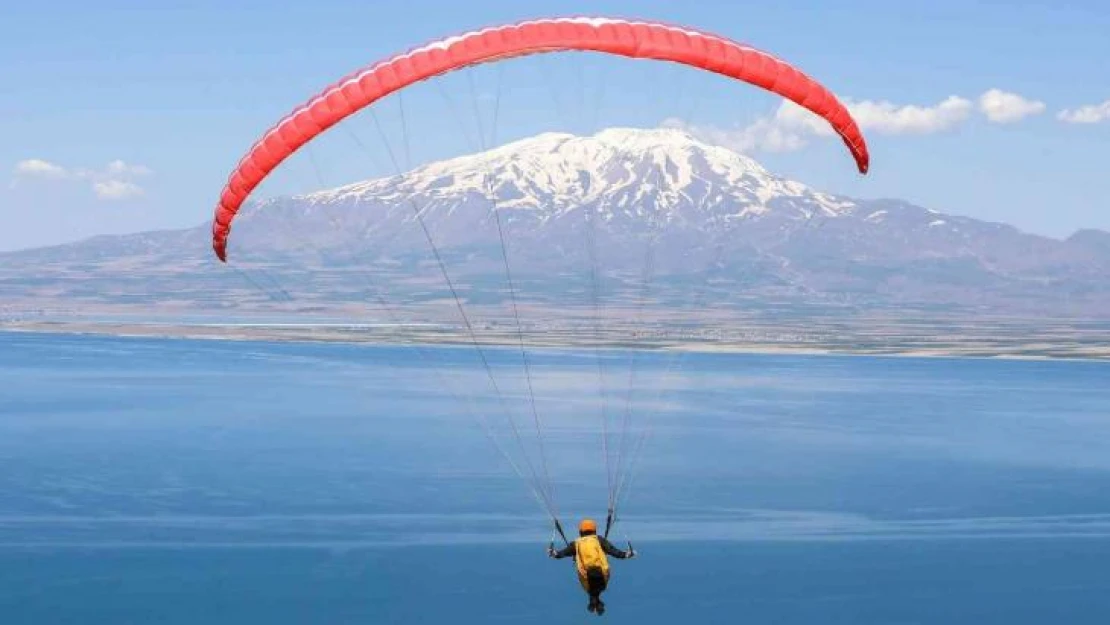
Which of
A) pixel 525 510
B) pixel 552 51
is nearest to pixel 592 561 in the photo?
pixel 552 51

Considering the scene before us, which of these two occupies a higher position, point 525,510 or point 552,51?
point 552,51

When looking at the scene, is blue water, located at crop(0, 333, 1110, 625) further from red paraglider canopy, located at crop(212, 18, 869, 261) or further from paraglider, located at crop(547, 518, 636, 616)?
red paraglider canopy, located at crop(212, 18, 869, 261)

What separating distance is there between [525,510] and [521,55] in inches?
1487

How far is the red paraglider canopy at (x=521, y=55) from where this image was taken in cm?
2275

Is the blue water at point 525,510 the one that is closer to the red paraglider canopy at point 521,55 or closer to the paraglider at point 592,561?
the paraglider at point 592,561

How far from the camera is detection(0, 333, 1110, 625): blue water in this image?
142 ft

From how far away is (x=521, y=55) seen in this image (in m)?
23.0

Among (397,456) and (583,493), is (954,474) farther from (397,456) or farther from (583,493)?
(397,456)

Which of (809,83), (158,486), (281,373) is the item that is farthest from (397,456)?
(281,373)

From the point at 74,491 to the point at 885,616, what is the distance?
119ft

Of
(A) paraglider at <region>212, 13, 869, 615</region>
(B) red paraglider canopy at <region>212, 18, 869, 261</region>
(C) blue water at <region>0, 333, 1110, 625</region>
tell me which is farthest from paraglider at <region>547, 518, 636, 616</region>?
(C) blue water at <region>0, 333, 1110, 625</region>

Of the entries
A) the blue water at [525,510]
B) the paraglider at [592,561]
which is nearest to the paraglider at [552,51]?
the paraglider at [592,561]

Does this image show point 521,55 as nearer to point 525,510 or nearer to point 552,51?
point 552,51

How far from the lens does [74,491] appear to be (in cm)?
6169
